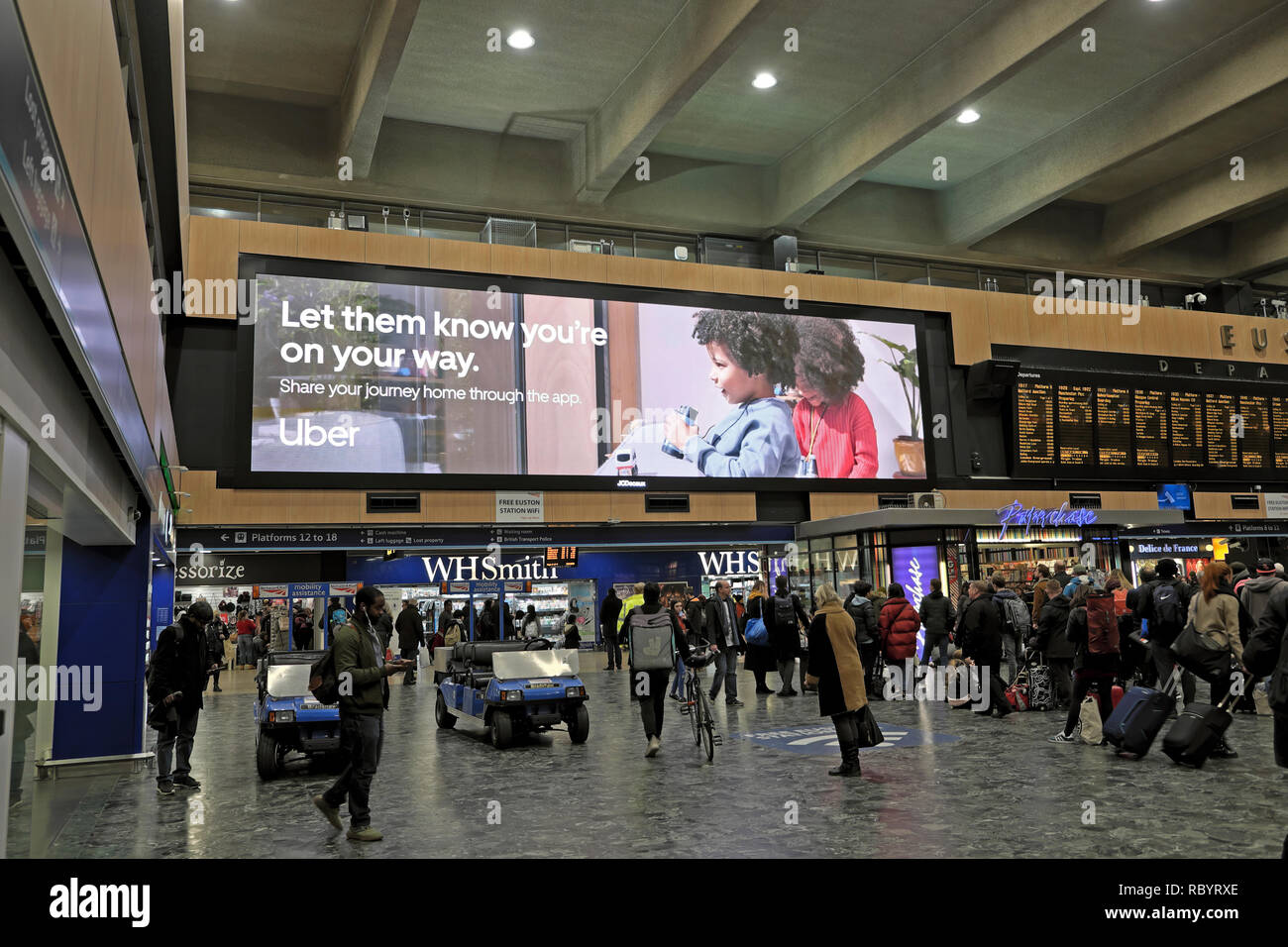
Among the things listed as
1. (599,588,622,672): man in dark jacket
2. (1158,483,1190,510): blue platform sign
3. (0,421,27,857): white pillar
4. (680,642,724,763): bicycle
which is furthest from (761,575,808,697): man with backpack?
(1158,483,1190,510): blue platform sign

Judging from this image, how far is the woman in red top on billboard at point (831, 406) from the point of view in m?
21.0

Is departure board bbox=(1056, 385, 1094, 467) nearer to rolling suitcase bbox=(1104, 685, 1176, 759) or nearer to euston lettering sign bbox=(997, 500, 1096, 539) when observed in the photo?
euston lettering sign bbox=(997, 500, 1096, 539)

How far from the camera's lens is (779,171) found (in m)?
23.7

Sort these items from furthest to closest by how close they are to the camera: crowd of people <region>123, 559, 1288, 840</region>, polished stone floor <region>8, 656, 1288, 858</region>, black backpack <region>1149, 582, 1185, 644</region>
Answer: black backpack <region>1149, 582, 1185, 644</region> < crowd of people <region>123, 559, 1288, 840</region> < polished stone floor <region>8, 656, 1288, 858</region>

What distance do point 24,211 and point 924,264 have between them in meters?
25.1

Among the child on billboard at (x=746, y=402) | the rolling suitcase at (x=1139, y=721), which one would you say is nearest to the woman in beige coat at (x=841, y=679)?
the rolling suitcase at (x=1139, y=721)

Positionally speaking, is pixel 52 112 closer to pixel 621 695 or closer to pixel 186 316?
pixel 621 695

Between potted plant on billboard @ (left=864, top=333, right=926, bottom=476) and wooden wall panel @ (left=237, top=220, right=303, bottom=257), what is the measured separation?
12.8 meters

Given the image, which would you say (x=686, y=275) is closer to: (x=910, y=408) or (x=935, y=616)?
(x=910, y=408)

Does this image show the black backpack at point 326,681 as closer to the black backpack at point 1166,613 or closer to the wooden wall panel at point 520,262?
the black backpack at point 1166,613

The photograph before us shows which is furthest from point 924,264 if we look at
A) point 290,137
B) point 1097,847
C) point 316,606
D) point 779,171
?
point 1097,847

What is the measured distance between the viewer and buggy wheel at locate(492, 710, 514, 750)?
31.0ft

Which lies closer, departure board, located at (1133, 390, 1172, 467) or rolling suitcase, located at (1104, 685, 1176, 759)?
rolling suitcase, located at (1104, 685, 1176, 759)

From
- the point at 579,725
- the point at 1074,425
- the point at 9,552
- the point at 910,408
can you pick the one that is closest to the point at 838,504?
the point at 910,408
